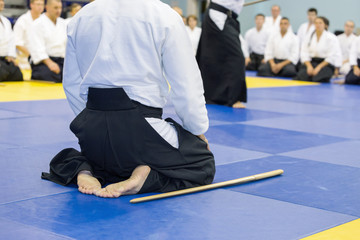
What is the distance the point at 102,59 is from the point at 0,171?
1090 millimetres

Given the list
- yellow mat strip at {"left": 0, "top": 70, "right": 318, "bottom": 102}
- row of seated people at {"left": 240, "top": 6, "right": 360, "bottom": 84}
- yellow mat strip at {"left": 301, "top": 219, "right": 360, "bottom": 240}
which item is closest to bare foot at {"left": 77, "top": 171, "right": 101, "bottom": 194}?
yellow mat strip at {"left": 301, "top": 219, "right": 360, "bottom": 240}

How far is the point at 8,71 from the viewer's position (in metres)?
9.73

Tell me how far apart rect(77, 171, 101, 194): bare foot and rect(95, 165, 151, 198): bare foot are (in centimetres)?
5

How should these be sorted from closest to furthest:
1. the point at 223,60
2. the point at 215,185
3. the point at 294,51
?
1. the point at 215,185
2. the point at 223,60
3. the point at 294,51

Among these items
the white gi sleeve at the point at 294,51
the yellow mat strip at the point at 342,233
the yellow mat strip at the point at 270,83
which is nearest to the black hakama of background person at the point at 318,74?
the yellow mat strip at the point at 270,83

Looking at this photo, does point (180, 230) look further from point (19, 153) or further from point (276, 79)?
point (276, 79)

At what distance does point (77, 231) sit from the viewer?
2652 mm

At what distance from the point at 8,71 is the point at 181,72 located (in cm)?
708

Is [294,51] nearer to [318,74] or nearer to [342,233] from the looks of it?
[318,74]

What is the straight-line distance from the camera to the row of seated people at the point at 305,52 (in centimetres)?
1255

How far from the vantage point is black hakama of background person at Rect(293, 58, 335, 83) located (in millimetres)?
12594

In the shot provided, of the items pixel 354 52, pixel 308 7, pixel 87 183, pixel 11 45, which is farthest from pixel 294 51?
pixel 87 183

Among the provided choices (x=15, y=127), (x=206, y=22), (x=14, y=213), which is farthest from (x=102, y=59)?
(x=206, y=22)

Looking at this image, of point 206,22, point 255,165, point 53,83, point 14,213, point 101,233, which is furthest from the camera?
point 53,83
